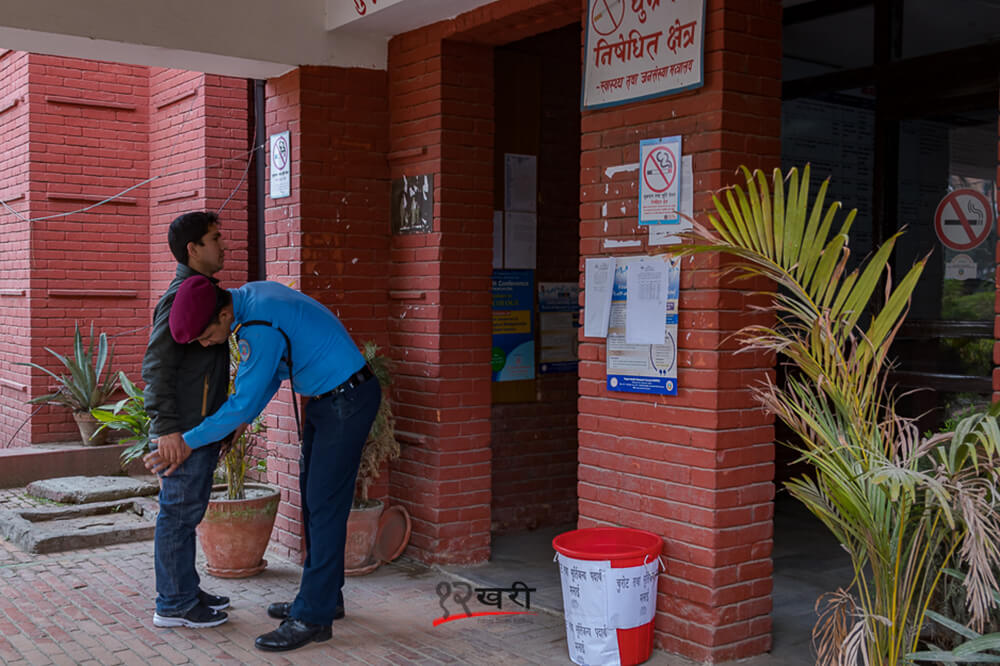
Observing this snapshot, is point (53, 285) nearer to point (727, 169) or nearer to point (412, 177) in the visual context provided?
point (412, 177)

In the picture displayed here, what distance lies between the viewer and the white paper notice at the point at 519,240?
6.70 meters

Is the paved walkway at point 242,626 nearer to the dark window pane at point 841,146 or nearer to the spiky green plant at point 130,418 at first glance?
the spiky green plant at point 130,418

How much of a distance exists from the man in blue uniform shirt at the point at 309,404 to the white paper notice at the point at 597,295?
112 cm

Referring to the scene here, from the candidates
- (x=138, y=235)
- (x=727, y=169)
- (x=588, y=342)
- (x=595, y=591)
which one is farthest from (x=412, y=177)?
(x=138, y=235)

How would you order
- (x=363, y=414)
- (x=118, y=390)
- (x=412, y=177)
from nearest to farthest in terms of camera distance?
(x=363, y=414) → (x=412, y=177) → (x=118, y=390)

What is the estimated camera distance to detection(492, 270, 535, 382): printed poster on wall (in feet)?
22.0

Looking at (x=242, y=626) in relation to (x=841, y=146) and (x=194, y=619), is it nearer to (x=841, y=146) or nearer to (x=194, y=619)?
(x=194, y=619)

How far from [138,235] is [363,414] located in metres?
5.96

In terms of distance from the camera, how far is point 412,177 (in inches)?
246

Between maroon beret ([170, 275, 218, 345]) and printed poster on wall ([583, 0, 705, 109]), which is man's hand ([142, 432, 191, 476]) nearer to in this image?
maroon beret ([170, 275, 218, 345])

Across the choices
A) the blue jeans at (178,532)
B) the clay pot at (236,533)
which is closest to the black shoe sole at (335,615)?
the blue jeans at (178,532)

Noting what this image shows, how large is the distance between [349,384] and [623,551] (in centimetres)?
153

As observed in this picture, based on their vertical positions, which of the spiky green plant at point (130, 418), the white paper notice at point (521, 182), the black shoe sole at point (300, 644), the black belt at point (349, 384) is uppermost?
the white paper notice at point (521, 182)

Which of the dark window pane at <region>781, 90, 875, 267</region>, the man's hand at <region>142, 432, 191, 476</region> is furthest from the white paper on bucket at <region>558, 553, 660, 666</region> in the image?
the dark window pane at <region>781, 90, 875, 267</region>
